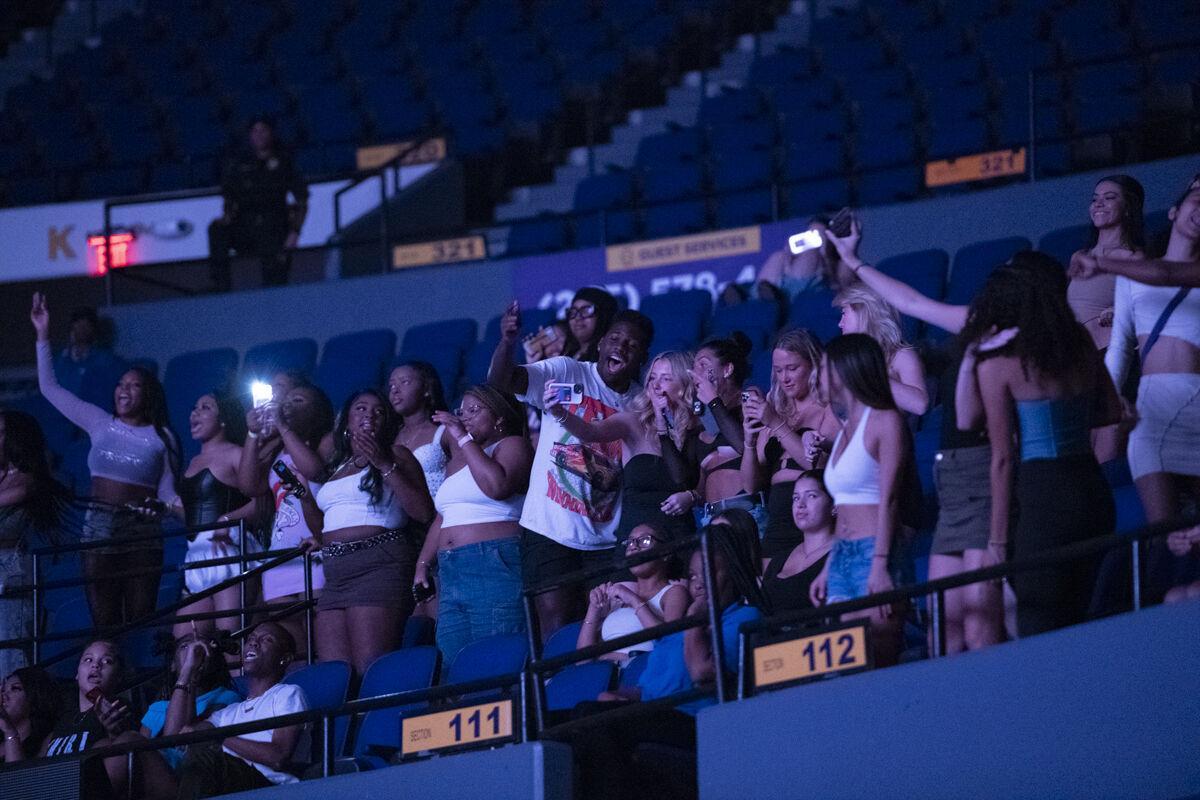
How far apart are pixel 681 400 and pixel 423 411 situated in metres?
1.38

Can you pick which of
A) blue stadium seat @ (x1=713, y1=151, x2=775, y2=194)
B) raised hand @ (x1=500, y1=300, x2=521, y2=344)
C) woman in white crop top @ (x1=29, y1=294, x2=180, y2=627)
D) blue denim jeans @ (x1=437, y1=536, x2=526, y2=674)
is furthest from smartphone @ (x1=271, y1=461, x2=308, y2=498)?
blue stadium seat @ (x1=713, y1=151, x2=775, y2=194)

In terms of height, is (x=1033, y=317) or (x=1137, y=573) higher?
(x=1033, y=317)

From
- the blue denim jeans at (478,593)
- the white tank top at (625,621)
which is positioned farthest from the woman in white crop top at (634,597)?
the blue denim jeans at (478,593)

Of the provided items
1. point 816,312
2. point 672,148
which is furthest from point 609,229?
point 816,312

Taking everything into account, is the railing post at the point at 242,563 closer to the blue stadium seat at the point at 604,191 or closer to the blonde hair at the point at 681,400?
the blonde hair at the point at 681,400

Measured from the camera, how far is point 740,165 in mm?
11578

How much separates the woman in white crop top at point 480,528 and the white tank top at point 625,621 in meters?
0.74

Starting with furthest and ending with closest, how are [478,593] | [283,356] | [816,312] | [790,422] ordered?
[283,356]
[816,312]
[478,593]
[790,422]

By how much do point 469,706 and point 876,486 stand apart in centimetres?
156

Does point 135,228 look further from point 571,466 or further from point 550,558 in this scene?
point 550,558

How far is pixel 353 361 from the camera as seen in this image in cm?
1046

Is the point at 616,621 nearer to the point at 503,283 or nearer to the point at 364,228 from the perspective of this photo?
the point at 503,283

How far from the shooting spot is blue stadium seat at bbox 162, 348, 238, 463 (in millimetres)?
10758

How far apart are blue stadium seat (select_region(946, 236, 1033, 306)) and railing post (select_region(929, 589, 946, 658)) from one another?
12.7 ft
